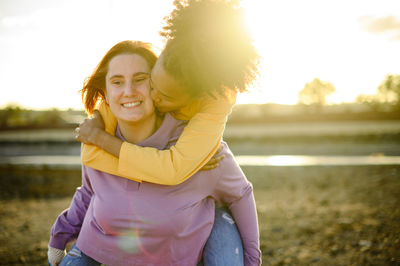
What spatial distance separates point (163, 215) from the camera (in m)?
2.07

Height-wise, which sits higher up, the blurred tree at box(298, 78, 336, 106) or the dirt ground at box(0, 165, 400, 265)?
the blurred tree at box(298, 78, 336, 106)

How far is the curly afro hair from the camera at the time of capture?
2064 millimetres

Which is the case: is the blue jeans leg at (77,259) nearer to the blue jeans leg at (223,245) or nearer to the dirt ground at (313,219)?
the blue jeans leg at (223,245)

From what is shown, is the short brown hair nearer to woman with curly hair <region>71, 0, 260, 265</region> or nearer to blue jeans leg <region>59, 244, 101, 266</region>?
woman with curly hair <region>71, 0, 260, 265</region>

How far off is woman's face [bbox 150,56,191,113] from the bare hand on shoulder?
464mm

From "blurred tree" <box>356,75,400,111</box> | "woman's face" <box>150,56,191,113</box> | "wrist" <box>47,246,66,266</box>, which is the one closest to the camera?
"woman's face" <box>150,56,191,113</box>

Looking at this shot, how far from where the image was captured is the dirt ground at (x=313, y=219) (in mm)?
4086

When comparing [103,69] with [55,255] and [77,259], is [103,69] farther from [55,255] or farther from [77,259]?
[55,255]

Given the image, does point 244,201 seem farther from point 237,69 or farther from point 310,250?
point 310,250

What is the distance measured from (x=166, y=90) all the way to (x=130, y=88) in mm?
265

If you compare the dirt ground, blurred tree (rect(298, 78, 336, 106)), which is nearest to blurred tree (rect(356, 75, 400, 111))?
blurred tree (rect(298, 78, 336, 106))

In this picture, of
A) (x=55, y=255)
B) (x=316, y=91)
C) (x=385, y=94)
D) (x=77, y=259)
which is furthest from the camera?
(x=316, y=91)

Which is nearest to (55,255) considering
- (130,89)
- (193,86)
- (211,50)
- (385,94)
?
(130,89)

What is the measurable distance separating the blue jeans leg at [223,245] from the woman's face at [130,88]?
95 cm
